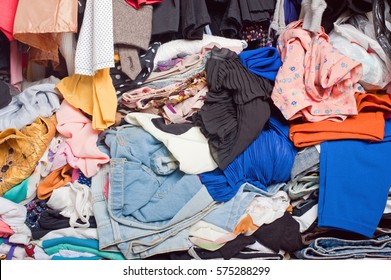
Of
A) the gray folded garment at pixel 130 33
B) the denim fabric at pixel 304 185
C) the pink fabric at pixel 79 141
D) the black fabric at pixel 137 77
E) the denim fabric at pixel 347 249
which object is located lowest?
the denim fabric at pixel 347 249

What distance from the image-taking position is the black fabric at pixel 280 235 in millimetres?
987

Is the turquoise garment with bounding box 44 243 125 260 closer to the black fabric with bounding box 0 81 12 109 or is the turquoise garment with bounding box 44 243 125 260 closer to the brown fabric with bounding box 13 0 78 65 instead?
the black fabric with bounding box 0 81 12 109

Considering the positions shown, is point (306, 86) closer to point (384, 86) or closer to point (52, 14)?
point (384, 86)

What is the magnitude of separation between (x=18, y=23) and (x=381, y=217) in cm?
95

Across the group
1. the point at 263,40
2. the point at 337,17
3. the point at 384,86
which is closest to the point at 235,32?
the point at 263,40

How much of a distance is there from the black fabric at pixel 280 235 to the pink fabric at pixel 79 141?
1.36 ft

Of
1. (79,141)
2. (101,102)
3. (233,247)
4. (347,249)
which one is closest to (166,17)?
(101,102)

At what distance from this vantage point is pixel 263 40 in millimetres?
1187

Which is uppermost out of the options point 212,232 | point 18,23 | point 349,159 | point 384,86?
point 18,23

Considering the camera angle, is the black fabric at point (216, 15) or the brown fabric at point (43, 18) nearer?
the brown fabric at point (43, 18)

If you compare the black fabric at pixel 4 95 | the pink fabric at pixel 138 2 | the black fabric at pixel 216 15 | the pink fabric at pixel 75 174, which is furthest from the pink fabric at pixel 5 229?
the black fabric at pixel 216 15

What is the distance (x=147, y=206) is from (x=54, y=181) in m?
0.26

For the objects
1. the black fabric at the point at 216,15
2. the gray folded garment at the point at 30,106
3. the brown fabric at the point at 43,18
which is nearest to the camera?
the brown fabric at the point at 43,18

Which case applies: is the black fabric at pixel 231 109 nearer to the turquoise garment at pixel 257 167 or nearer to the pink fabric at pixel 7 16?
the turquoise garment at pixel 257 167
